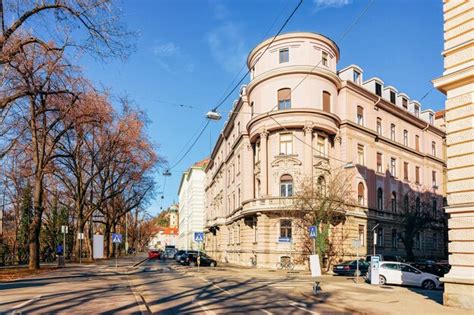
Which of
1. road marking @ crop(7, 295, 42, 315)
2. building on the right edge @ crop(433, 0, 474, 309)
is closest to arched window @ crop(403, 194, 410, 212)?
building on the right edge @ crop(433, 0, 474, 309)

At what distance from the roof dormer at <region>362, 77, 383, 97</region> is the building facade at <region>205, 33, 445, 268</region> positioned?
0.38 feet

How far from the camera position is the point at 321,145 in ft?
146

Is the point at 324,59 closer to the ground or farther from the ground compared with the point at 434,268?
farther from the ground

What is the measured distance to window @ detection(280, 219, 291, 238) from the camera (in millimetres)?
42406

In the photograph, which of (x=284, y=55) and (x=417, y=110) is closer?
(x=284, y=55)

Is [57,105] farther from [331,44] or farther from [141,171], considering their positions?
[331,44]

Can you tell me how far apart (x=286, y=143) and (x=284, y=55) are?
25.7ft

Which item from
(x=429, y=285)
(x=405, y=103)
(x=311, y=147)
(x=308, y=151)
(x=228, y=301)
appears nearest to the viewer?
(x=228, y=301)

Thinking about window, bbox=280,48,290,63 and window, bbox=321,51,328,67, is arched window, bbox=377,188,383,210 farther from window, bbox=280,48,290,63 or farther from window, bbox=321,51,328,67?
window, bbox=280,48,290,63

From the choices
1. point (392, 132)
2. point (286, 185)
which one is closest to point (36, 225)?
point (286, 185)

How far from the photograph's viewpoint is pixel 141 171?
50656mm

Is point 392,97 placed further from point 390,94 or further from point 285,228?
point 285,228

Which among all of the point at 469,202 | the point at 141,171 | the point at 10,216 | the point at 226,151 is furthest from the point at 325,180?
the point at 10,216

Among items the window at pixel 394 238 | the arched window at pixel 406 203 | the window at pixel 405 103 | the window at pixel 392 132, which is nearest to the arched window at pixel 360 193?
the window at pixel 394 238
